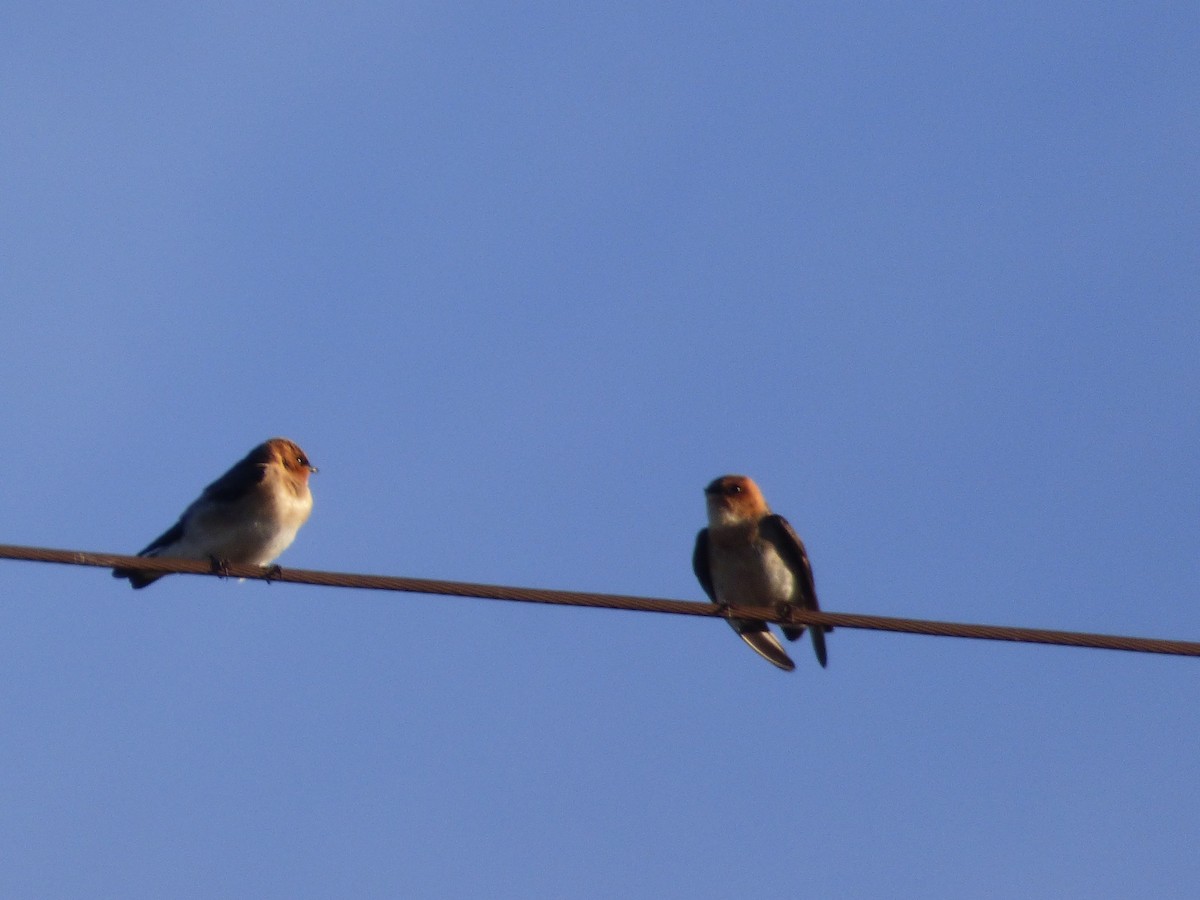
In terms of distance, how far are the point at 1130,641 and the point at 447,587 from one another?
8.61ft

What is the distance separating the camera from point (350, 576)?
273 inches

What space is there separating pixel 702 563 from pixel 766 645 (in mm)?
784

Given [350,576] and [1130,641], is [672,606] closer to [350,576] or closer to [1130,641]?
[350,576]

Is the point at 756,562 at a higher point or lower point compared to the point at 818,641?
higher

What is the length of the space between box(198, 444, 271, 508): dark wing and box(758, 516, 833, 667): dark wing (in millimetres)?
3175

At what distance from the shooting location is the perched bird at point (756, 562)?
11688 mm

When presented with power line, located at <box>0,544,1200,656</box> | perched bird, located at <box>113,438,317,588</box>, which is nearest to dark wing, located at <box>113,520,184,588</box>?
perched bird, located at <box>113,438,317,588</box>

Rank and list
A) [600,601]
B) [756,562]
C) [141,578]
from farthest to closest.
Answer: [756,562] → [141,578] → [600,601]

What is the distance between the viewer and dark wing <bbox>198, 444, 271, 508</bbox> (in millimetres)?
10672

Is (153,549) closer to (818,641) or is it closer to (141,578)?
(141,578)

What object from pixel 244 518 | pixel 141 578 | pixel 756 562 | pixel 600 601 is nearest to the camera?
pixel 600 601

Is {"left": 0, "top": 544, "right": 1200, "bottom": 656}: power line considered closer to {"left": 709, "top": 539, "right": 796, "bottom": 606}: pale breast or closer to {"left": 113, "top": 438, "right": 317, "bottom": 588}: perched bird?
{"left": 113, "top": 438, "right": 317, "bottom": 588}: perched bird

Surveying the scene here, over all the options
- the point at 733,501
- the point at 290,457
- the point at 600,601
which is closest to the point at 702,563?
the point at 733,501

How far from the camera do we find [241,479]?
35.4 feet
